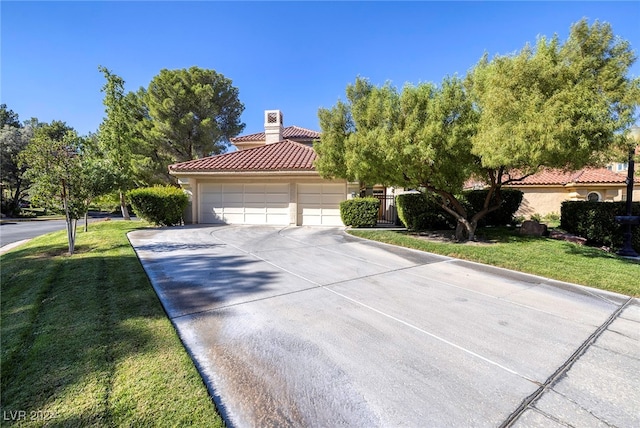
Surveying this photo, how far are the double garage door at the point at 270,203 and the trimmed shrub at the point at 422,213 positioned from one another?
3.11 meters

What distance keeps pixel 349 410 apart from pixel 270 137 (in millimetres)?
18163

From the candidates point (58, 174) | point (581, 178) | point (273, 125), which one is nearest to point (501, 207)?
point (581, 178)

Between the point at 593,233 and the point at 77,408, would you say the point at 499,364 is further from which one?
the point at 593,233

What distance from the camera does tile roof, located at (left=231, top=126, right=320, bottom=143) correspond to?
2167 cm

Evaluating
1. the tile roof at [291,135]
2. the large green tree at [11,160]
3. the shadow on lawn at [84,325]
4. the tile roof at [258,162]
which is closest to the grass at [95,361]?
the shadow on lawn at [84,325]

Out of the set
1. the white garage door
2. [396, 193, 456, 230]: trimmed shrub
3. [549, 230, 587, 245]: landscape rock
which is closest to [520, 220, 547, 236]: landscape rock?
[549, 230, 587, 245]: landscape rock

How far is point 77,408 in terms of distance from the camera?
2.04m

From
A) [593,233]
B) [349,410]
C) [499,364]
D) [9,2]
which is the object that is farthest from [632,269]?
[9,2]

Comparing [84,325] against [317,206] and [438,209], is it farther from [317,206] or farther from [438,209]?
[438,209]

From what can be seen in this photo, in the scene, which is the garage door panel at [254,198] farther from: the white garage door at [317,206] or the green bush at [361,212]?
the green bush at [361,212]

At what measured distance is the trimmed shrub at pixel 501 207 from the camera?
12.2 meters

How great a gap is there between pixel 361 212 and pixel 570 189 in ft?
47.7

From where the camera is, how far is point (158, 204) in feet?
40.6

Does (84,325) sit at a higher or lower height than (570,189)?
lower
